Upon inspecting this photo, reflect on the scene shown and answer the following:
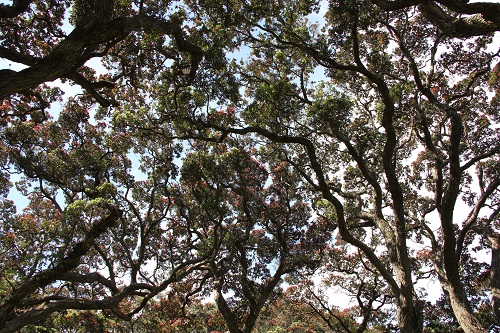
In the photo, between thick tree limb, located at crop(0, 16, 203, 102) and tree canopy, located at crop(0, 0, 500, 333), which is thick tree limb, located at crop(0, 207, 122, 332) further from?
thick tree limb, located at crop(0, 16, 203, 102)

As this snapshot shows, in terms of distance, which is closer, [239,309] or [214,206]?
[214,206]

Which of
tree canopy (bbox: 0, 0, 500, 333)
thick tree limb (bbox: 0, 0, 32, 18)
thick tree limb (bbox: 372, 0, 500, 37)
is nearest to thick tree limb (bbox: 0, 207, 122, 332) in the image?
tree canopy (bbox: 0, 0, 500, 333)

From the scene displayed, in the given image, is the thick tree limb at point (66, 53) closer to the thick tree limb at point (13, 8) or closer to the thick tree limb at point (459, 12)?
the thick tree limb at point (13, 8)

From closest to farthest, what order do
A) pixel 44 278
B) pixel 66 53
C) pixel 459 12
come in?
pixel 66 53 < pixel 459 12 < pixel 44 278

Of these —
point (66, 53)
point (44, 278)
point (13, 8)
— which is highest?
point (13, 8)

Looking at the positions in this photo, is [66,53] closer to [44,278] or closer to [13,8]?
[13,8]

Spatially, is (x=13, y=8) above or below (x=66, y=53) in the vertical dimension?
above

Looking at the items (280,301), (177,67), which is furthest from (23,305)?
(280,301)

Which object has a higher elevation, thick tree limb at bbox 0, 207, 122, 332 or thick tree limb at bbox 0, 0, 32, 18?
thick tree limb at bbox 0, 0, 32, 18

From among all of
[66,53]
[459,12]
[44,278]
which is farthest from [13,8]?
[459,12]

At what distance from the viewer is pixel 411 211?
14.4 m

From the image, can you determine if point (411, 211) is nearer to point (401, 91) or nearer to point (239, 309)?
point (401, 91)

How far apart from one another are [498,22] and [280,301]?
17247 mm

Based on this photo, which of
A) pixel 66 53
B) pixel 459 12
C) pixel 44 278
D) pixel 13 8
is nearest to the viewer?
pixel 66 53
